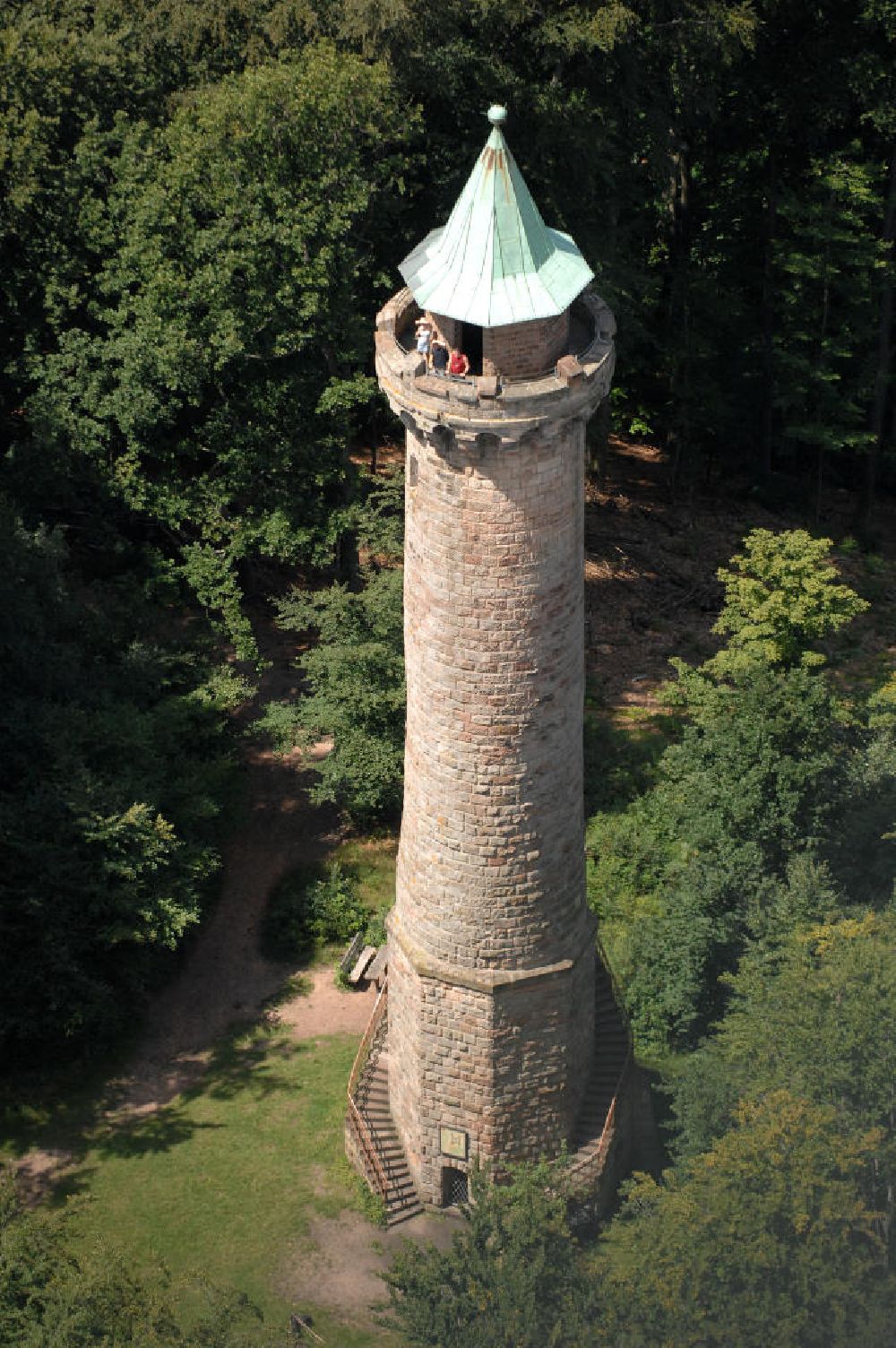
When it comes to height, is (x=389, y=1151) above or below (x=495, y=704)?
below

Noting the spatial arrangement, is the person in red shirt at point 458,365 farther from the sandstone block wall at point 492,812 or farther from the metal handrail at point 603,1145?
the metal handrail at point 603,1145

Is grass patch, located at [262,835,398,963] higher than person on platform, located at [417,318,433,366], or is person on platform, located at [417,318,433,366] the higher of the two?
person on platform, located at [417,318,433,366]

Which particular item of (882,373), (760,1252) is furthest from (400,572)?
(760,1252)

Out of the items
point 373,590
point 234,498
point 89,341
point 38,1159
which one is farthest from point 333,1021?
point 89,341

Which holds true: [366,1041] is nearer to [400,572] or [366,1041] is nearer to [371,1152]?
→ [371,1152]

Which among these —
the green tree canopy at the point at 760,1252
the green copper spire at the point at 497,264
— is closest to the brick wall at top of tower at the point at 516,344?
the green copper spire at the point at 497,264

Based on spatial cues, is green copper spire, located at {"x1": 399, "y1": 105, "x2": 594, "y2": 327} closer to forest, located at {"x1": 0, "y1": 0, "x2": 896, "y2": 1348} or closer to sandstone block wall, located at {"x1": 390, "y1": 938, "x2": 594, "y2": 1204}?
sandstone block wall, located at {"x1": 390, "y1": 938, "x2": 594, "y2": 1204}

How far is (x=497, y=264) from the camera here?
20547 millimetres

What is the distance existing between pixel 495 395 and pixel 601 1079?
12358 millimetres

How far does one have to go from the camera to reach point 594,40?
119 ft

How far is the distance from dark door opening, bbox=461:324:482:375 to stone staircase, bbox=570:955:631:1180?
11015 mm

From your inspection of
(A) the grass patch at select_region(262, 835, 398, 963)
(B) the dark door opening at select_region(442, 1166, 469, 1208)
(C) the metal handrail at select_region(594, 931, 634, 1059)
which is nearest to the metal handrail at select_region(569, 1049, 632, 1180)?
(C) the metal handrail at select_region(594, 931, 634, 1059)

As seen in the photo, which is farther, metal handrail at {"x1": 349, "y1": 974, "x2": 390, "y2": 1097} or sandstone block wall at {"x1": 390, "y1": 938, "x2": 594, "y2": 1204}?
metal handrail at {"x1": 349, "y1": 974, "x2": 390, "y2": 1097}

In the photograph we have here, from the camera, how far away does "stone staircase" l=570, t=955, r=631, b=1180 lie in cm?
2641
